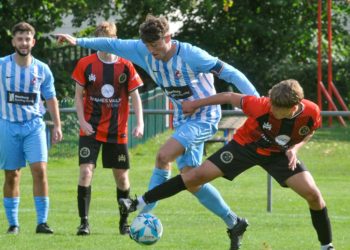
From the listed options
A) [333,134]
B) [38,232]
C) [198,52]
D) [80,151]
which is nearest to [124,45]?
[198,52]

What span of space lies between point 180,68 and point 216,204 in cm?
126

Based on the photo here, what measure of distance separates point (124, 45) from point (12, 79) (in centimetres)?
120

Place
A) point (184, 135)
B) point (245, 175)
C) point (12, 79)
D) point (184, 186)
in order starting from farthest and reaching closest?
point (245, 175)
point (12, 79)
point (184, 135)
point (184, 186)

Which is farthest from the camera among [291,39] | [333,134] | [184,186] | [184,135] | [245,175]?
[291,39]

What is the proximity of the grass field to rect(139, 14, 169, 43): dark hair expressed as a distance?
1815 millimetres

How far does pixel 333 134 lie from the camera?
26141mm

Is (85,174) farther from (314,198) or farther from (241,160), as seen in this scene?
(314,198)

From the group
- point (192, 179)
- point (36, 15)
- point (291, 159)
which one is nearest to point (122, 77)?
point (192, 179)

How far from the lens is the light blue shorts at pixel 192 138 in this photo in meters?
9.83

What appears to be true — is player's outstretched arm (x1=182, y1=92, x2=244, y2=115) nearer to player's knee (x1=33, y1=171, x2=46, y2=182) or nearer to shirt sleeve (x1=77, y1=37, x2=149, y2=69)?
shirt sleeve (x1=77, y1=37, x2=149, y2=69)

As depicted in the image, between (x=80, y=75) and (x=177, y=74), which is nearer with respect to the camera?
(x=177, y=74)

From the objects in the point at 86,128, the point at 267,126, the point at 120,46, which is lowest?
the point at 86,128

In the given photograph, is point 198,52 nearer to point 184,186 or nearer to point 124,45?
point 124,45

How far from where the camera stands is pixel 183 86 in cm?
994
